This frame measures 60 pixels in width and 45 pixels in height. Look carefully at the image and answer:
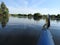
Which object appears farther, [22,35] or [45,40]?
[22,35]

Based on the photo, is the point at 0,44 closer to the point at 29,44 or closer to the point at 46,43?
the point at 29,44

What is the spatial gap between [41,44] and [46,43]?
0.99 feet

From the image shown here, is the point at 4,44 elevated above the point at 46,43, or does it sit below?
below

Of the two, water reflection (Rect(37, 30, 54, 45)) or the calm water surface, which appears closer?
water reflection (Rect(37, 30, 54, 45))

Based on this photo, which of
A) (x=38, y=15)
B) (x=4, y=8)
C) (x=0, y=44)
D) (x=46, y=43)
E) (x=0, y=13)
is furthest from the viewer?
(x=38, y=15)

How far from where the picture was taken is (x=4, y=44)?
13.4 m

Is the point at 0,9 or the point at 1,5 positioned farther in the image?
the point at 1,5

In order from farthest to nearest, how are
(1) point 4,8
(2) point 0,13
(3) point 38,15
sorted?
(3) point 38,15
(1) point 4,8
(2) point 0,13

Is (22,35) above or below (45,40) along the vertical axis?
below

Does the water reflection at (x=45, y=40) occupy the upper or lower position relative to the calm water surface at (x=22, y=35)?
upper

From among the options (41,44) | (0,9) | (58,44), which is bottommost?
(58,44)

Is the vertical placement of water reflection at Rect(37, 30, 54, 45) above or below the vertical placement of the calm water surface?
above

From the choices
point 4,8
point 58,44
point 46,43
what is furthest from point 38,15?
point 46,43

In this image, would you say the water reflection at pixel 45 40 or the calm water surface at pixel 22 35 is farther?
the calm water surface at pixel 22 35
